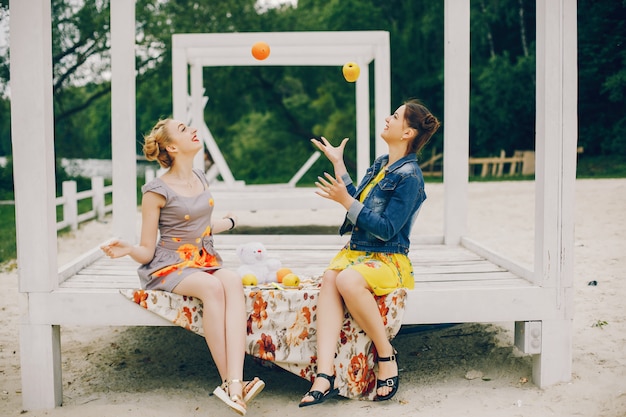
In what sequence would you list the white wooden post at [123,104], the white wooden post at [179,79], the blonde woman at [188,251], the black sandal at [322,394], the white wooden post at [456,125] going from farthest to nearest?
the white wooden post at [179,79], the white wooden post at [456,125], the white wooden post at [123,104], the blonde woman at [188,251], the black sandal at [322,394]

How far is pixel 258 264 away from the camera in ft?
12.5

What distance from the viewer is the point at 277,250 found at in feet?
16.4

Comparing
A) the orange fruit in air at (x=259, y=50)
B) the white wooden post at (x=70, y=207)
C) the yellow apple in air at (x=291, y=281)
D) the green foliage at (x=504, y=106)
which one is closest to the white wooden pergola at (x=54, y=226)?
the yellow apple in air at (x=291, y=281)

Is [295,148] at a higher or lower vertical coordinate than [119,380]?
higher

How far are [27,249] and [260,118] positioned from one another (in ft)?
78.7

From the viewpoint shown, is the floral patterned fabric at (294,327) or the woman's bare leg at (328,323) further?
the floral patterned fabric at (294,327)

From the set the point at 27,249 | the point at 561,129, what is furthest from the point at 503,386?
the point at 27,249

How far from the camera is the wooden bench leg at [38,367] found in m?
3.33

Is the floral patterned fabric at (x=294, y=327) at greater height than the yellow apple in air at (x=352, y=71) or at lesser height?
lesser

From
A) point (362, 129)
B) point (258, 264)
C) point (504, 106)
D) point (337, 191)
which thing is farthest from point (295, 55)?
point (504, 106)

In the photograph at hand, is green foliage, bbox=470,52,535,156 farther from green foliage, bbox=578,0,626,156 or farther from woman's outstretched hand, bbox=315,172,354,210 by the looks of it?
woman's outstretched hand, bbox=315,172,354,210

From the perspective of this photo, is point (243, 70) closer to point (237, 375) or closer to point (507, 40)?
point (507, 40)

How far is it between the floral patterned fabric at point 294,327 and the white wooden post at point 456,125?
2073 mm

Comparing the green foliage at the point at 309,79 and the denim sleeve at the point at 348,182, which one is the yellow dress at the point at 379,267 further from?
the green foliage at the point at 309,79
